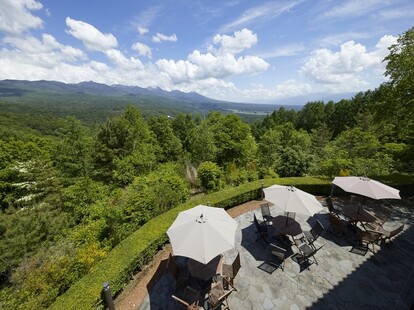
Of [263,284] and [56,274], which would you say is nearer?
[263,284]

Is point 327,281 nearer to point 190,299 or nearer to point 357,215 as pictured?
point 357,215

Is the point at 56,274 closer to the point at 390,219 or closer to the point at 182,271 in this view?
the point at 182,271

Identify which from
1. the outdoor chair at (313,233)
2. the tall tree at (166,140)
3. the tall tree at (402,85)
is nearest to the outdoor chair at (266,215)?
the outdoor chair at (313,233)

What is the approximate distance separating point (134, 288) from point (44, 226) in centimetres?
961

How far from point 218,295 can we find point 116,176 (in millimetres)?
15917

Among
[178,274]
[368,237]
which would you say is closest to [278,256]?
[178,274]

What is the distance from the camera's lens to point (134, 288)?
613 cm

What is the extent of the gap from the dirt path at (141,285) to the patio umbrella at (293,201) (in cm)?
418

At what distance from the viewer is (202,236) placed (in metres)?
5.28

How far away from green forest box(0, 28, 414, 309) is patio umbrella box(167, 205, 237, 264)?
326cm

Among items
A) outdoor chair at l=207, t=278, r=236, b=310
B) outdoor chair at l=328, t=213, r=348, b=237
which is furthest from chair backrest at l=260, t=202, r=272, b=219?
outdoor chair at l=207, t=278, r=236, b=310

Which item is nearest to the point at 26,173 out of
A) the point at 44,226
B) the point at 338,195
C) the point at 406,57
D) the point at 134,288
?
the point at 44,226

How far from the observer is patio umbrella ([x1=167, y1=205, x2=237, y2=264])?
5.04m

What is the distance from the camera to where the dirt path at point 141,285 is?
18.6ft
